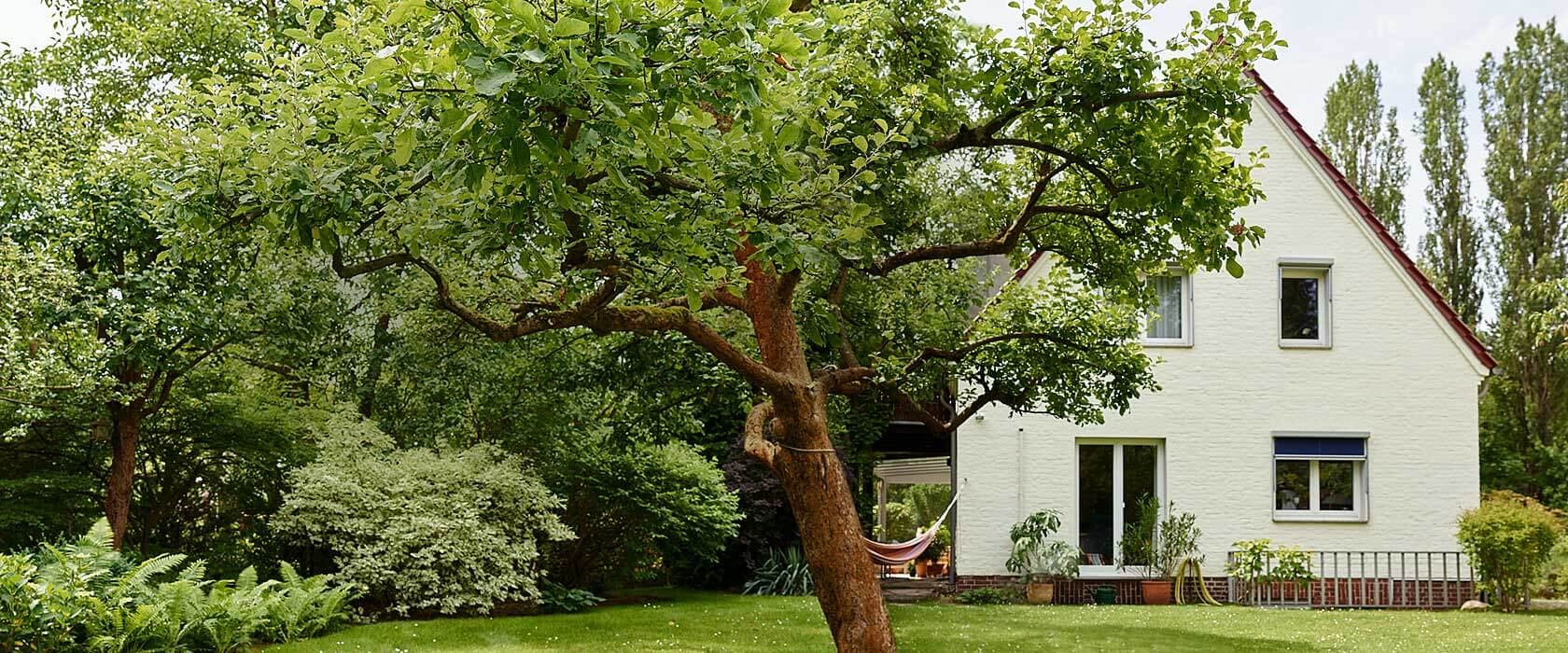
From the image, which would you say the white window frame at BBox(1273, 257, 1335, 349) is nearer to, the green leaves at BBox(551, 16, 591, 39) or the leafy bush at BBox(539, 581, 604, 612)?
the leafy bush at BBox(539, 581, 604, 612)

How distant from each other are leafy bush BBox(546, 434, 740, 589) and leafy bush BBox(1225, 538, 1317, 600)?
267 inches

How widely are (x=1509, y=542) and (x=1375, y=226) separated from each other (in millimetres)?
4920

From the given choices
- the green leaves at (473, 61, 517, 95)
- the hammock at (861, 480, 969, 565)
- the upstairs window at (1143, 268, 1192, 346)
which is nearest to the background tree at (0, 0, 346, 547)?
the green leaves at (473, 61, 517, 95)

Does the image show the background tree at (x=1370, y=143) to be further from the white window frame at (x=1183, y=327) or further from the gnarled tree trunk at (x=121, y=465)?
the gnarled tree trunk at (x=121, y=465)

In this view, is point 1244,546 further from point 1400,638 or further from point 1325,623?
point 1400,638

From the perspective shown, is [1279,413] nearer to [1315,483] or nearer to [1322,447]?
[1322,447]

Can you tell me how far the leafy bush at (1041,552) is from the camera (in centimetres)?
1716

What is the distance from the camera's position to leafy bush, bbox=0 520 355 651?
8.59 m

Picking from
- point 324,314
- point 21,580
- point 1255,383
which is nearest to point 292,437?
point 324,314

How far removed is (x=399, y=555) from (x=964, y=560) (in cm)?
798

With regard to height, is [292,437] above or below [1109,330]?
below

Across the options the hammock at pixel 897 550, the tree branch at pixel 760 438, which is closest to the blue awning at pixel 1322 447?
the hammock at pixel 897 550

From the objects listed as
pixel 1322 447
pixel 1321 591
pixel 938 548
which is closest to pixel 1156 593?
pixel 1321 591

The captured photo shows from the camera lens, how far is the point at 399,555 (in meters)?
12.9
